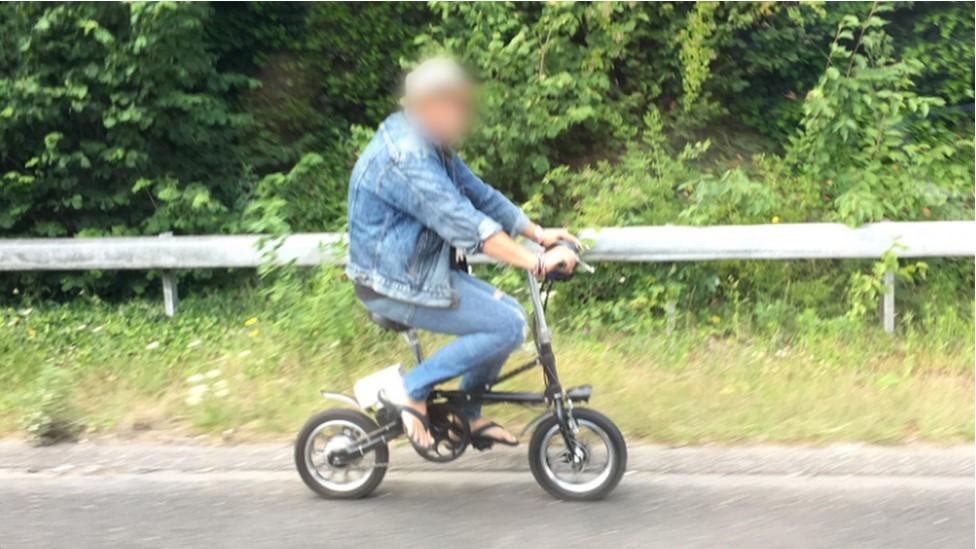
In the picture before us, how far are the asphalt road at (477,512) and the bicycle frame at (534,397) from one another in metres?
0.30

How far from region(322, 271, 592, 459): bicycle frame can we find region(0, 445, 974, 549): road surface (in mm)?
301

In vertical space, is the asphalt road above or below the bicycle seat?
below

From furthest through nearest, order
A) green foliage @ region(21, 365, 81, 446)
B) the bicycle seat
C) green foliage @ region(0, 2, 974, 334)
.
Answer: green foliage @ region(0, 2, 974, 334) → green foliage @ region(21, 365, 81, 446) → the bicycle seat

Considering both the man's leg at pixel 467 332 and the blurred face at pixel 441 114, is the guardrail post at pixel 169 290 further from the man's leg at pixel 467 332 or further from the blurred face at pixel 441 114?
the blurred face at pixel 441 114

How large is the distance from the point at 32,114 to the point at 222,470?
A: 3.76m

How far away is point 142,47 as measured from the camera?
22.5ft

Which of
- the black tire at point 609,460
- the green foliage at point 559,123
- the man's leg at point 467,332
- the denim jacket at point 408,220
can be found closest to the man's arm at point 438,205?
the denim jacket at point 408,220

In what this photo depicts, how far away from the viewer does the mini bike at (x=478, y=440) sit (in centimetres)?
406

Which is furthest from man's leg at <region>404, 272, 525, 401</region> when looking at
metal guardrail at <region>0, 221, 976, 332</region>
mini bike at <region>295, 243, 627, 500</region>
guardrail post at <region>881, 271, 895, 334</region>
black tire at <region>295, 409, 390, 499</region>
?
guardrail post at <region>881, 271, 895, 334</region>

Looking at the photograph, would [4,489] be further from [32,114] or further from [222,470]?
[32,114]

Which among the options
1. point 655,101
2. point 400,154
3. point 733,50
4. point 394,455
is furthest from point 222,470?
point 733,50

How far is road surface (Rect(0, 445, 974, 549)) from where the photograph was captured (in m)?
3.84

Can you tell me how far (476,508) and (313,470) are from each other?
0.72 metres

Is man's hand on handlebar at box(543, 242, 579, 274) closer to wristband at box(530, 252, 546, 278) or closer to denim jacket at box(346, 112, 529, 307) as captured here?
wristband at box(530, 252, 546, 278)
